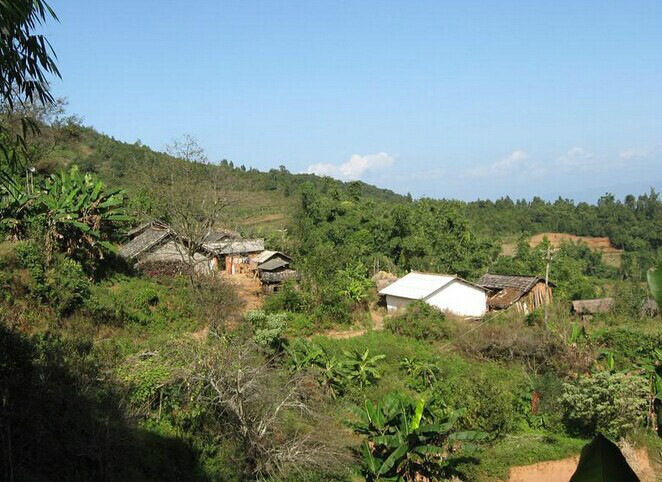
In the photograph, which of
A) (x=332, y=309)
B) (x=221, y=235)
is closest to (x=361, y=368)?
(x=332, y=309)

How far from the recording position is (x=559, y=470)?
38.5 ft

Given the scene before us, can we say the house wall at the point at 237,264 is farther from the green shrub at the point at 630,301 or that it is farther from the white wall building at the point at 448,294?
the green shrub at the point at 630,301

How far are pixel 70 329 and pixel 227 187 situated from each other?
34.2 ft

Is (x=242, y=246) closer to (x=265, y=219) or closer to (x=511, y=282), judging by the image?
(x=511, y=282)

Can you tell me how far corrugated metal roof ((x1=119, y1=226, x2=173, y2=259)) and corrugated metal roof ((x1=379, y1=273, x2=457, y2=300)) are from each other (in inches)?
393

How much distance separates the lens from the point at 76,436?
7.91m

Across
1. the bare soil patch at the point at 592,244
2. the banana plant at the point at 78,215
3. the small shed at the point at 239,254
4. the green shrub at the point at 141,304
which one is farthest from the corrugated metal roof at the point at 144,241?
the bare soil patch at the point at 592,244

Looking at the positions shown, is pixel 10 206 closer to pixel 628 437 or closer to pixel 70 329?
pixel 70 329

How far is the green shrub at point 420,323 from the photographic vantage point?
19.6 m

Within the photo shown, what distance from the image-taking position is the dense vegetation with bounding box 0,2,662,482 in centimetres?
841

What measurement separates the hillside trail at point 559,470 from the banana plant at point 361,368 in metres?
4.93

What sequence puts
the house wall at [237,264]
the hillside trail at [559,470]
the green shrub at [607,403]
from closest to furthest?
1. the hillside trail at [559,470]
2. the green shrub at [607,403]
3. the house wall at [237,264]

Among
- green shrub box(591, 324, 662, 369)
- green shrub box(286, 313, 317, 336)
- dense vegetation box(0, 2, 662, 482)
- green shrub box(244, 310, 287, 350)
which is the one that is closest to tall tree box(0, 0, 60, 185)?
dense vegetation box(0, 2, 662, 482)

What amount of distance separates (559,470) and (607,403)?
81.6 inches
